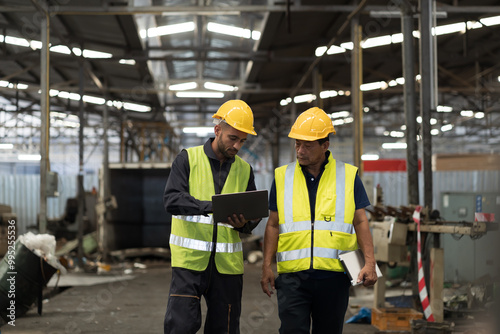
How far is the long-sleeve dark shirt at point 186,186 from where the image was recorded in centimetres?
399

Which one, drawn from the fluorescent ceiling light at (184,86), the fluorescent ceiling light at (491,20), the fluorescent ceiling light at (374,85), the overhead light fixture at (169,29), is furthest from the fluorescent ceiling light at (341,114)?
the fluorescent ceiling light at (491,20)

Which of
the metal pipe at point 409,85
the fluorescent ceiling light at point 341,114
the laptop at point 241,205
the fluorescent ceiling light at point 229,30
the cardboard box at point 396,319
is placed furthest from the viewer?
the fluorescent ceiling light at point 341,114

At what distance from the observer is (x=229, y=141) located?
4254 millimetres

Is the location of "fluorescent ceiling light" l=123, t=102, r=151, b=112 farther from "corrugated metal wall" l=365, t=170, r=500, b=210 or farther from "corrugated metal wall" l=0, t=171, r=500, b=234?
"corrugated metal wall" l=365, t=170, r=500, b=210

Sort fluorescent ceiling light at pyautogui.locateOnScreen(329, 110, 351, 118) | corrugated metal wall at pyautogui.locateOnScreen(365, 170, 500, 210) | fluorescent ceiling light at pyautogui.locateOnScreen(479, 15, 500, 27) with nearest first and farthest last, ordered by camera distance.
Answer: fluorescent ceiling light at pyautogui.locateOnScreen(479, 15, 500, 27) → corrugated metal wall at pyautogui.locateOnScreen(365, 170, 500, 210) → fluorescent ceiling light at pyautogui.locateOnScreen(329, 110, 351, 118)

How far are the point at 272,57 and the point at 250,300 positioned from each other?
242 inches

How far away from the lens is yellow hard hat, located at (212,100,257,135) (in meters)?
4.24

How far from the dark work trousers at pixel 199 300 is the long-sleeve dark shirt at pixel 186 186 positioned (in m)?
0.38

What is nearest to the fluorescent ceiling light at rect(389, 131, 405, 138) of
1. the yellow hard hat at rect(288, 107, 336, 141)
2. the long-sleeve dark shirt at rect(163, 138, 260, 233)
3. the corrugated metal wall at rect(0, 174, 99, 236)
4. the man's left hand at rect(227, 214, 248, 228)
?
the corrugated metal wall at rect(0, 174, 99, 236)

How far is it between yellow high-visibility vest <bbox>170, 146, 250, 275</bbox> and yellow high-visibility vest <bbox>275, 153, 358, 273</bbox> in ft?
1.10

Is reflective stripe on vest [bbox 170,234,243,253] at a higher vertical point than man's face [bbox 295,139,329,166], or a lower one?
lower

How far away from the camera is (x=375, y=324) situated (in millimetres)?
7625

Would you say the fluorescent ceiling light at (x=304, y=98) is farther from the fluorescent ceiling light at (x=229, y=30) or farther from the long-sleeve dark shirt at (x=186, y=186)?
the long-sleeve dark shirt at (x=186, y=186)

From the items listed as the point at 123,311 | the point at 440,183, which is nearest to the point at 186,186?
the point at 123,311
